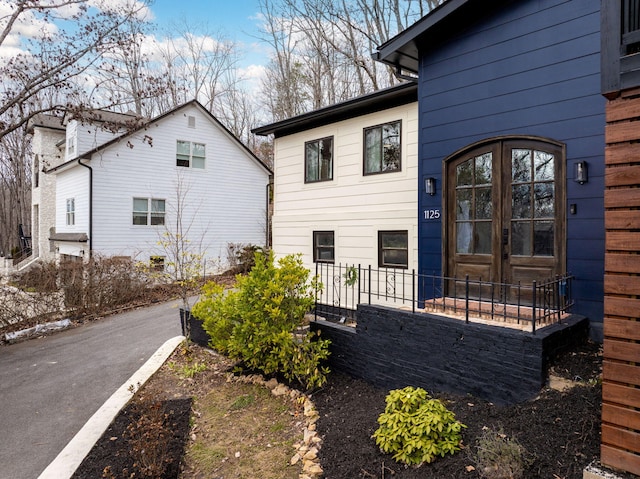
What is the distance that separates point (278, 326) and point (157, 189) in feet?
45.1

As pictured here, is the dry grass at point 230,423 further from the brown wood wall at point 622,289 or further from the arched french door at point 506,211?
the arched french door at point 506,211

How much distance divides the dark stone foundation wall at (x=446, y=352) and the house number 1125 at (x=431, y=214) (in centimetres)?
211

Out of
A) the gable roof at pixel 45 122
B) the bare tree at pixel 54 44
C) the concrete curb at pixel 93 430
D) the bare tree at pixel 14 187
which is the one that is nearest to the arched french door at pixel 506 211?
the concrete curb at pixel 93 430

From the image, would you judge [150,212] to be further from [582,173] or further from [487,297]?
[582,173]

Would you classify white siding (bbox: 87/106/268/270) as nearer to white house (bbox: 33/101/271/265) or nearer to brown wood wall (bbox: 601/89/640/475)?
white house (bbox: 33/101/271/265)

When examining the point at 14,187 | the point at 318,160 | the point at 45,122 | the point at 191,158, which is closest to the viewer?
the point at 318,160

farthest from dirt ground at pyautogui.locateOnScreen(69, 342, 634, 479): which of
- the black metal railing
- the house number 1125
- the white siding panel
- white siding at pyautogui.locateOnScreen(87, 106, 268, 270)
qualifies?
the white siding panel

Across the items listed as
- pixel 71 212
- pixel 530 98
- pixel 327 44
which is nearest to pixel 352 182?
pixel 530 98

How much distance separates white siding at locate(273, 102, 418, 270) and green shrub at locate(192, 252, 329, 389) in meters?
3.05

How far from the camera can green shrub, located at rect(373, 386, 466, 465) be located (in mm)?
3467

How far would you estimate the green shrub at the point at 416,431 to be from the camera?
347 centimetres

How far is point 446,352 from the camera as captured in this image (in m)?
4.66

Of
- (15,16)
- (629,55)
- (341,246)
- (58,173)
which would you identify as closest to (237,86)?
(58,173)

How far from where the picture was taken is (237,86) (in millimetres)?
25906
